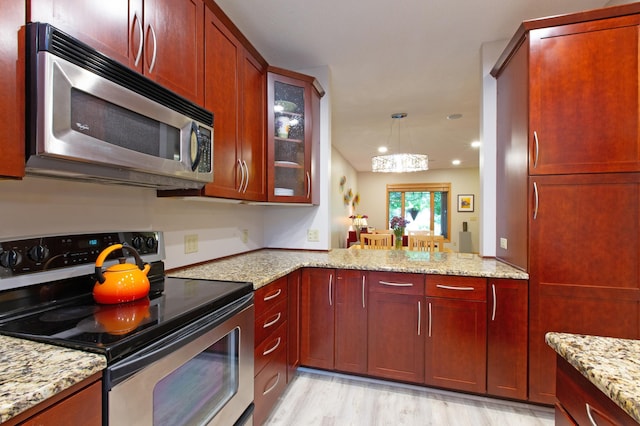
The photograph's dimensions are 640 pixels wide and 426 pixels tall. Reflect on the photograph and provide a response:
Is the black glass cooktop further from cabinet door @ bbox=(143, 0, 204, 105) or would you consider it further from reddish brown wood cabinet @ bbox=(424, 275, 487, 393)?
reddish brown wood cabinet @ bbox=(424, 275, 487, 393)

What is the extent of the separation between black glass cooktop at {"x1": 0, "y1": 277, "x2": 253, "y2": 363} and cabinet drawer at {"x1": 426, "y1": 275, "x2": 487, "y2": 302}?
123 cm

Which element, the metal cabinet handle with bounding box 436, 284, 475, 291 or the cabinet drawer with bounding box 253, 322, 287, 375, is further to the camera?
the metal cabinet handle with bounding box 436, 284, 475, 291

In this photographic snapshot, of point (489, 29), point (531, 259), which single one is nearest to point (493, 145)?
point (489, 29)

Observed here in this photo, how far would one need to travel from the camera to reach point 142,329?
2.79 ft

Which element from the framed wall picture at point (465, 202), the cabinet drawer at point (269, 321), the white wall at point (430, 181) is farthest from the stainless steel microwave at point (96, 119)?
A: the framed wall picture at point (465, 202)

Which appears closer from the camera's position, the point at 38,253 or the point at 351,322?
the point at 38,253

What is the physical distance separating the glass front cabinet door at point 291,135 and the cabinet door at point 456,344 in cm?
125

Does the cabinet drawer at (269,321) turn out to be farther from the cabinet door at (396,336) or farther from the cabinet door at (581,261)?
the cabinet door at (581,261)

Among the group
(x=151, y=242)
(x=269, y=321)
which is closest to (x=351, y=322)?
(x=269, y=321)

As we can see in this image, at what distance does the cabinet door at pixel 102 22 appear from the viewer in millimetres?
869

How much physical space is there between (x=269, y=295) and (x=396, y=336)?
0.90m

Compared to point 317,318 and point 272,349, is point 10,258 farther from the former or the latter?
point 317,318

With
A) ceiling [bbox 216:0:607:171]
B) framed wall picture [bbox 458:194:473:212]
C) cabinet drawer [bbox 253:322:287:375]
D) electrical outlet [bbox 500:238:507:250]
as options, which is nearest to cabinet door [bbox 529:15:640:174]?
ceiling [bbox 216:0:607:171]

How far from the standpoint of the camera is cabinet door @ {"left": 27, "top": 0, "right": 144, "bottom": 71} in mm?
869
